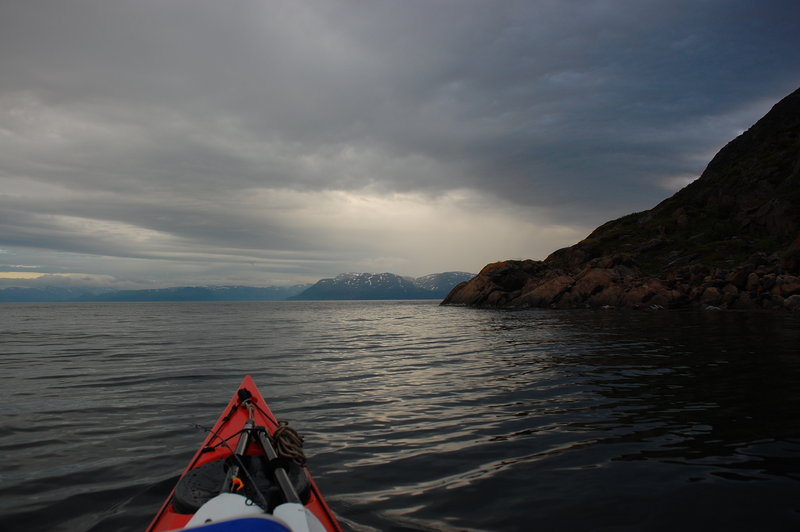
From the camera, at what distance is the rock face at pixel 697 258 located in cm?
4466

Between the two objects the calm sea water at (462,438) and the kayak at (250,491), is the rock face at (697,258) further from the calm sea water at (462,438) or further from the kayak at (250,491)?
the kayak at (250,491)

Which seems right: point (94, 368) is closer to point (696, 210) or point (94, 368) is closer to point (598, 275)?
point (598, 275)

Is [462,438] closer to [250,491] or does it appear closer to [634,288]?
[250,491]

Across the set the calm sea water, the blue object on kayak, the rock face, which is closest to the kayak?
the blue object on kayak

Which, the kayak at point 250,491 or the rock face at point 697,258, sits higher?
the rock face at point 697,258

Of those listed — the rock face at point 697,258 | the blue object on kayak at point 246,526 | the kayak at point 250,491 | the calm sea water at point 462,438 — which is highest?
the rock face at point 697,258

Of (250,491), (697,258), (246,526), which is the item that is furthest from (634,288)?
(246,526)

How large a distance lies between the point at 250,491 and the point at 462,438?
4400 mm

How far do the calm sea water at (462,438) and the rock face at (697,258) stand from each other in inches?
1353

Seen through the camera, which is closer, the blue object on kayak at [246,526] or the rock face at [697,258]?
the blue object on kayak at [246,526]

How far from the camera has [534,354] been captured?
18.5 metres

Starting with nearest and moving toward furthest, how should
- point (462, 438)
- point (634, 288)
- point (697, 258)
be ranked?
point (462, 438) < point (634, 288) < point (697, 258)

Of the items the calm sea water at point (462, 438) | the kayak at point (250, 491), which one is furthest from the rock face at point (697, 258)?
the kayak at point (250, 491)

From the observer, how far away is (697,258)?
63.2 meters
